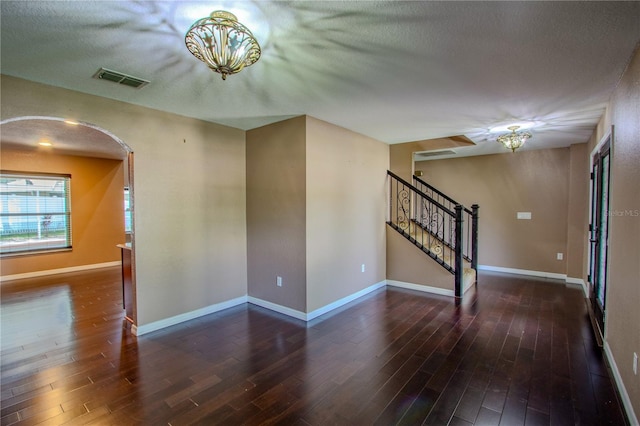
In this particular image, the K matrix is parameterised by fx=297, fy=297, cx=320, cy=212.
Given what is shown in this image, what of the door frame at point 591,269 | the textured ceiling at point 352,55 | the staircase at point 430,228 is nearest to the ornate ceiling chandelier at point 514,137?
the textured ceiling at point 352,55

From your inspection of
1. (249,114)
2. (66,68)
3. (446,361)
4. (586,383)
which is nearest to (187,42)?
(66,68)

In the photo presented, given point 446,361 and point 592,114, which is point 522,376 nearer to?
point 446,361

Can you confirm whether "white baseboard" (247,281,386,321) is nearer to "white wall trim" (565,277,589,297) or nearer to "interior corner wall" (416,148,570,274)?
"interior corner wall" (416,148,570,274)

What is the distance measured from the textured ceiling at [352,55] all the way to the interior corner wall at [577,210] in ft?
7.59

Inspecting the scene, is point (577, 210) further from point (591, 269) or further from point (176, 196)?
point (176, 196)

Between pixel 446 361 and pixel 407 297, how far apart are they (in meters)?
1.95

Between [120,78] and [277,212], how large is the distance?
88.6 inches

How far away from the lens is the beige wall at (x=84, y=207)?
612 cm

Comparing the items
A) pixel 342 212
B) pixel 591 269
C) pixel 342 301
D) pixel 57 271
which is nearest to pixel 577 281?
pixel 591 269

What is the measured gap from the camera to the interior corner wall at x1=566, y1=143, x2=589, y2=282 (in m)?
5.37

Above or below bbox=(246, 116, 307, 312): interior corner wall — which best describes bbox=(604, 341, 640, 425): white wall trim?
below

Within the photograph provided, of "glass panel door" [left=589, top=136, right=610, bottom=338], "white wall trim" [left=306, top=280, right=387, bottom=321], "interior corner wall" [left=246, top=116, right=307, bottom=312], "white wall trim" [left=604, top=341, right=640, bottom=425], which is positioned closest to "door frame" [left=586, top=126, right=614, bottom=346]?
"glass panel door" [left=589, top=136, right=610, bottom=338]

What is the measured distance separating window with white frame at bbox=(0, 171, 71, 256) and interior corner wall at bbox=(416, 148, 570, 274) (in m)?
8.89

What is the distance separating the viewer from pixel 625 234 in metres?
2.37
